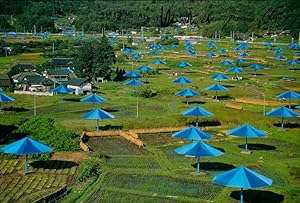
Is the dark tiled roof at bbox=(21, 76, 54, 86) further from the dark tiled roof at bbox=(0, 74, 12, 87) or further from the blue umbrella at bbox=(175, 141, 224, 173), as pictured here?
the blue umbrella at bbox=(175, 141, 224, 173)

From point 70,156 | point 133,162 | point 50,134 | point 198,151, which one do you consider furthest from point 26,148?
point 198,151

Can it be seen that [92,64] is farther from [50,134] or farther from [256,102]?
[50,134]

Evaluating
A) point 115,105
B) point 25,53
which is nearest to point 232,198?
point 115,105

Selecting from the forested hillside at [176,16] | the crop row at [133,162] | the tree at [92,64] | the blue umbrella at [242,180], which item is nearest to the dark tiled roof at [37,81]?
the tree at [92,64]

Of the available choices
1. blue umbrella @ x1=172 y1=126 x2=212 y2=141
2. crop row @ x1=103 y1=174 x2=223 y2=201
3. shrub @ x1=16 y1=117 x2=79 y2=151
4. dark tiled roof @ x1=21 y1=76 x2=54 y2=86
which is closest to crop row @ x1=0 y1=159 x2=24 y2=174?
shrub @ x1=16 y1=117 x2=79 y2=151

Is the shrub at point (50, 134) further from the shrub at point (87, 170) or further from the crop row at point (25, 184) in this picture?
the crop row at point (25, 184)

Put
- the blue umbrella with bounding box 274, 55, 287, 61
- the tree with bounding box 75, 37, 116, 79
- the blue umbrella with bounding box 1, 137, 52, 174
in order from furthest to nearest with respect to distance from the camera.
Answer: the blue umbrella with bounding box 274, 55, 287, 61, the tree with bounding box 75, 37, 116, 79, the blue umbrella with bounding box 1, 137, 52, 174
